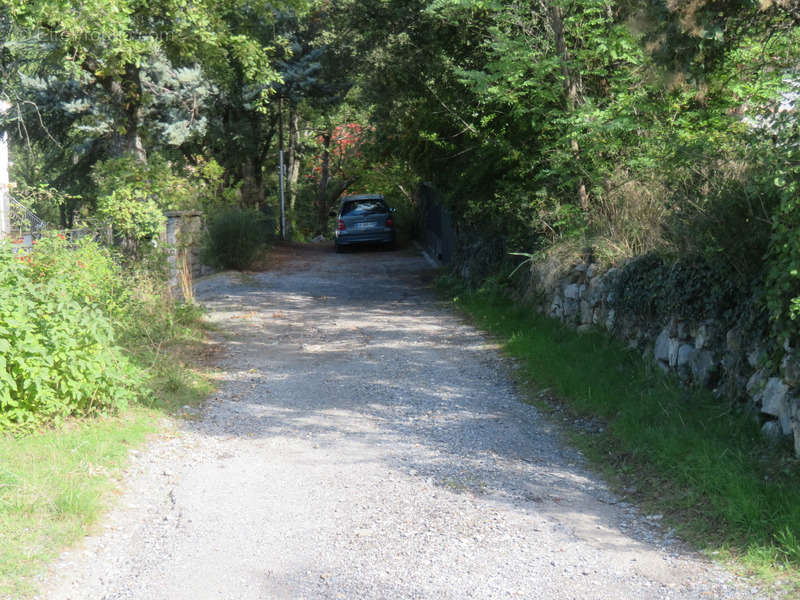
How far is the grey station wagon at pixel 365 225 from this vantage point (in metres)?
24.5

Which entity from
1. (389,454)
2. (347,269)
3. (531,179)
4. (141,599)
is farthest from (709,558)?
(347,269)

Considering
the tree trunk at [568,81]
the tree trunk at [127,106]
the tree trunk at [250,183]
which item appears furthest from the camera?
the tree trunk at [250,183]

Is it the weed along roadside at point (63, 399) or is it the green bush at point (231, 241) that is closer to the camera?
the weed along roadside at point (63, 399)

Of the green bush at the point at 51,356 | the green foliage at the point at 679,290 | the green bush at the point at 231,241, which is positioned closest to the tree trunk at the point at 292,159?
the green bush at the point at 231,241

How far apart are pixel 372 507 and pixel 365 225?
19.7 meters

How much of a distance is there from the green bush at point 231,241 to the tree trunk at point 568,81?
10.2 meters

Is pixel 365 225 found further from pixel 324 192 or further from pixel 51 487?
pixel 51 487

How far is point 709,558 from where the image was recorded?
14.5 ft

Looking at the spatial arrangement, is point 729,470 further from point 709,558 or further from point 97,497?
point 97,497

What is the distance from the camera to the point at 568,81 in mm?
10961

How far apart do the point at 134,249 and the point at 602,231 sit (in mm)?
6754

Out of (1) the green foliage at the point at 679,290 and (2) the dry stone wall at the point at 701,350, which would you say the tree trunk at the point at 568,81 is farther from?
(1) the green foliage at the point at 679,290

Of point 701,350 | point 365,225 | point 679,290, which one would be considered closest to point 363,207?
point 365,225

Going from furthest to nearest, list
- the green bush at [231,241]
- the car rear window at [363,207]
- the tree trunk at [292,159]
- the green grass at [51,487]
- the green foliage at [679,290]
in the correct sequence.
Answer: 1. the tree trunk at [292,159]
2. the car rear window at [363,207]
3. the green bush at [231,241]
4. the green foliage at [679,290]
5. the green grass at [51,487]
